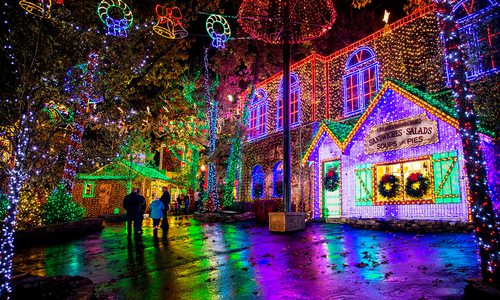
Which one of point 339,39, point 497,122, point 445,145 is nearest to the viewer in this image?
point 497,122

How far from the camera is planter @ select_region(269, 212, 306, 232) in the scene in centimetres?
1053

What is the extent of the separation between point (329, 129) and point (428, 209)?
5.43 m

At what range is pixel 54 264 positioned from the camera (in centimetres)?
727

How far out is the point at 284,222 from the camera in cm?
1049

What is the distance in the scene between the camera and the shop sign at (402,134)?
11750 millimetres

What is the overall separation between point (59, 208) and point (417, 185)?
13584 mm

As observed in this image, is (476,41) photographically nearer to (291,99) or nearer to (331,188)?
(331,188)

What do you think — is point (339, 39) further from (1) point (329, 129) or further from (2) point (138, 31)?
(2) point (138, 31)

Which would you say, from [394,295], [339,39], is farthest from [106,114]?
[339,39]

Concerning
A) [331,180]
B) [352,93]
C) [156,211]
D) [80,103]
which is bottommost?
[156,211]

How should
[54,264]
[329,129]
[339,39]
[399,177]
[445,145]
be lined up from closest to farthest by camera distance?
[54,264], [445,145], [399,177], [329,129], [339,39]

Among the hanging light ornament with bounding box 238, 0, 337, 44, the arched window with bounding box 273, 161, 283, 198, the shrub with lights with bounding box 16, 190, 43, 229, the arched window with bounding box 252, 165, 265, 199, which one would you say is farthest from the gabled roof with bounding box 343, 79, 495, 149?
the shrub with lights with bounding box 16, 190, 43, 229

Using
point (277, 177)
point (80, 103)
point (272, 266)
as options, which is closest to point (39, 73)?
point (80, 103)

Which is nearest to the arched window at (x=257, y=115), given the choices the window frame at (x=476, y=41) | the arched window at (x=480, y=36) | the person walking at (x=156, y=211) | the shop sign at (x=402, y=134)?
the shop sign at (x=402, y=134)
